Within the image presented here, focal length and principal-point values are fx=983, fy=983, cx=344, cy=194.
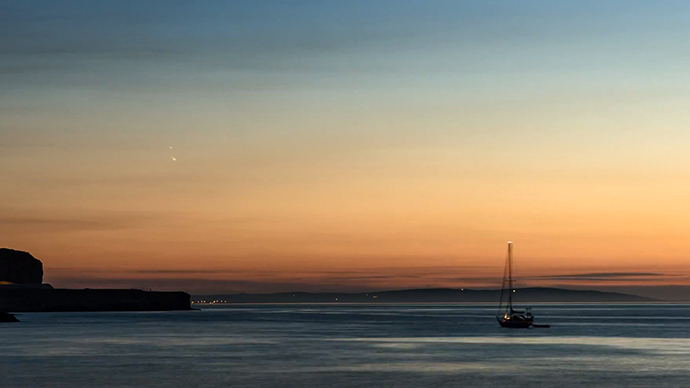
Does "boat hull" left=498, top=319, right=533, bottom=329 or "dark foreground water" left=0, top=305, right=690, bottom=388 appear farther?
"boat hull" left=498, top=319, right=533, bottom=329

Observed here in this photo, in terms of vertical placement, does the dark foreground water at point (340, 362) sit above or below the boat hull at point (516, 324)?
below

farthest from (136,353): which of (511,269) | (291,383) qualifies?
(511,269)

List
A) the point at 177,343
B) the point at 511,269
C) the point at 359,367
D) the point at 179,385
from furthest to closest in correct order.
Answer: the point at 511,269
the point at 177,343
the point at 359,367
the point at 179,385

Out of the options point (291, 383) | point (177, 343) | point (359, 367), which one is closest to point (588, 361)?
point (359, 367)

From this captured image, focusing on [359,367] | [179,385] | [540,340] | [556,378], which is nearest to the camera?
[179,385]

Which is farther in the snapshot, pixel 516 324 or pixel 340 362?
pixel 516 324

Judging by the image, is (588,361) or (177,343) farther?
(177,343)

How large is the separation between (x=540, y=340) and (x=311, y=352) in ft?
124

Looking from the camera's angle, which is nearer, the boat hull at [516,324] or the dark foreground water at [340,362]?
the dark foreground water at [340,362]

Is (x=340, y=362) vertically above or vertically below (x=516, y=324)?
below

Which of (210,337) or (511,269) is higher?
(511,269)

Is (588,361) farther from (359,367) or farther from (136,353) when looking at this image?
(136,353)

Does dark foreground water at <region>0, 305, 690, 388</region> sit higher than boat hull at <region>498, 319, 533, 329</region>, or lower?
lower

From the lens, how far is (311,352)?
93250 mm
